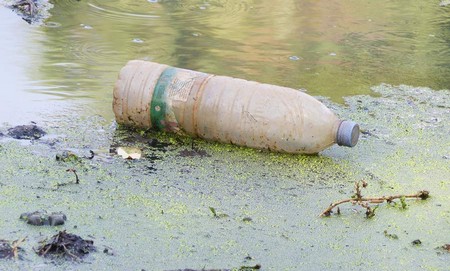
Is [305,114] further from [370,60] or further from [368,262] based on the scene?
[370,60]

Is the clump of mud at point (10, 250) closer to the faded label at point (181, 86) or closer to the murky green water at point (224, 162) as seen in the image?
the murky green water at point (224, 162)

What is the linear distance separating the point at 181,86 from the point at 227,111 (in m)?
0.27

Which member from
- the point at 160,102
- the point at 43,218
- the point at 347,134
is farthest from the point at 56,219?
the point at 347,134

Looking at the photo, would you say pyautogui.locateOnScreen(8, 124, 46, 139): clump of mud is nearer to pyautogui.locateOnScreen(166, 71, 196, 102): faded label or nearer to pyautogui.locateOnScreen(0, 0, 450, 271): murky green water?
pyautogui.locateOnScreen(0, 0, 450, 271): murky green water

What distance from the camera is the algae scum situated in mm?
2941

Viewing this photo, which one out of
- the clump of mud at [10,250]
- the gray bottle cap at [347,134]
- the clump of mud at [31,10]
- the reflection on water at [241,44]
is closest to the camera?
the clump of mud at [10,250]

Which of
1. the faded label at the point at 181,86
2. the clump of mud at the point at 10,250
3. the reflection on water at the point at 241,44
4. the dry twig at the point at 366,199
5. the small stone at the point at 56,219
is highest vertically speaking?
the faded label at the point at 181,86

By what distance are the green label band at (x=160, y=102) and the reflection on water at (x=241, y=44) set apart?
45 cm

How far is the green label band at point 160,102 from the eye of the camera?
13.4ft

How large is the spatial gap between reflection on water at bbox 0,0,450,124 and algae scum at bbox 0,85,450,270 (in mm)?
750

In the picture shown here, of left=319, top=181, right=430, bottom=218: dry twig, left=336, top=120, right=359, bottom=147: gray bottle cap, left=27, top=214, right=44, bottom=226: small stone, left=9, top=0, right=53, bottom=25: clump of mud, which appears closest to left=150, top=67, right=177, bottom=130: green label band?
left=336, top=120, right=359, bottom=147: gray bottle cap

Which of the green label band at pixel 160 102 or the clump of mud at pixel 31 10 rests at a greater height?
the green label band at pixel 160 102

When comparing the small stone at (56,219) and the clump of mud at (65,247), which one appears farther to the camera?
the small stone at (56,219)

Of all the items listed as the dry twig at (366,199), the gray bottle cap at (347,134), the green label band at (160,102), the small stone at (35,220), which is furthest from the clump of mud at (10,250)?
the gray bottle cap at (347,134)
